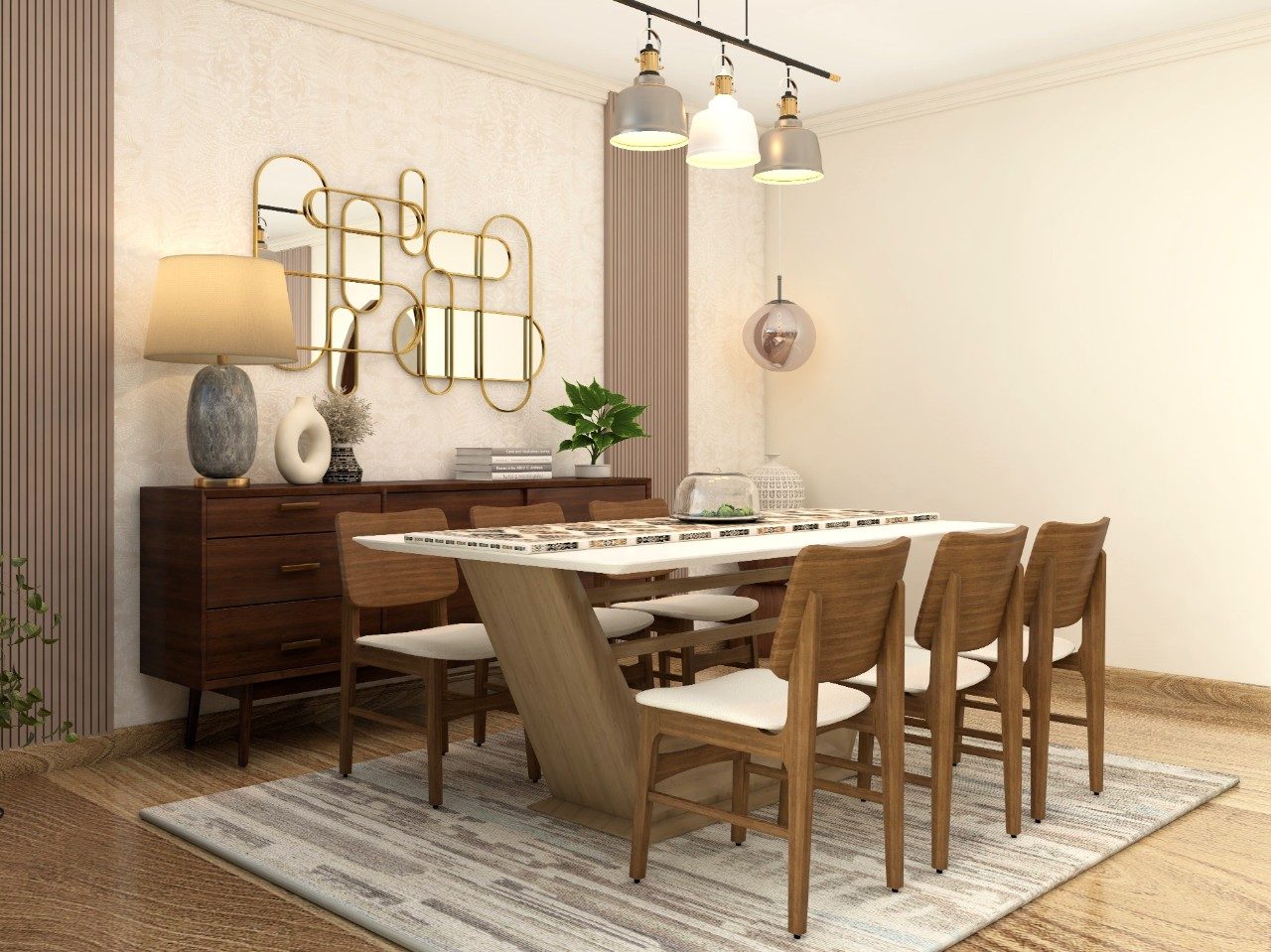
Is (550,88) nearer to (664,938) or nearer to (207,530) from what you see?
(207,530)

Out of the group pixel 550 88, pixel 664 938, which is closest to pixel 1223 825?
pixel 664 938

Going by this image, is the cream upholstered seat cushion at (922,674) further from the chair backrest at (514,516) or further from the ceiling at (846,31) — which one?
the ceiling at (846,31)

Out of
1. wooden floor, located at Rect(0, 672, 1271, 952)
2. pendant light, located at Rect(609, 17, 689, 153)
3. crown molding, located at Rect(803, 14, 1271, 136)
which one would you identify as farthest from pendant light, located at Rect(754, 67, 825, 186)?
wooden floor, located at Rect(0, 672, 1271, 952)

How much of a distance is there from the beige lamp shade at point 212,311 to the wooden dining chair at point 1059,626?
2.46m

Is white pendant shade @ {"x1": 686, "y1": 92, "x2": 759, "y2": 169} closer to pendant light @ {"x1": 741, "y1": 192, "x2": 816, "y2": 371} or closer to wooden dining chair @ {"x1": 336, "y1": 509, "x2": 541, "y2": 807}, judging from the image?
wooden dining chair @ {"x1": 336, "y1": 509, "x2": 541, "y2": 807}

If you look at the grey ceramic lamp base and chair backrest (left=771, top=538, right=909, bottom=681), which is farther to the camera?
the grey ceramic lamp base

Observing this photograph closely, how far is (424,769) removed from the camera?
12.6 feet

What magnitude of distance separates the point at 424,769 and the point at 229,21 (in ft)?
9.01

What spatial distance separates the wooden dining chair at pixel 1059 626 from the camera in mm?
3268

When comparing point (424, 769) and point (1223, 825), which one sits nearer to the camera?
point (1223, 825)

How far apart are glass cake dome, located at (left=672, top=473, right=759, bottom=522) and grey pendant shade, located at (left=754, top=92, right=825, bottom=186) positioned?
1.00 metres

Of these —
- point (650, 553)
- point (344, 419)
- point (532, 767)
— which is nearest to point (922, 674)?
point (650, 553)

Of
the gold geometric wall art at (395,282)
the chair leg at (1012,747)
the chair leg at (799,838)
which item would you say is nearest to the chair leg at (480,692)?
the chair leg at (799,838)

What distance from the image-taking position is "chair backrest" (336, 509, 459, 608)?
3.64m
